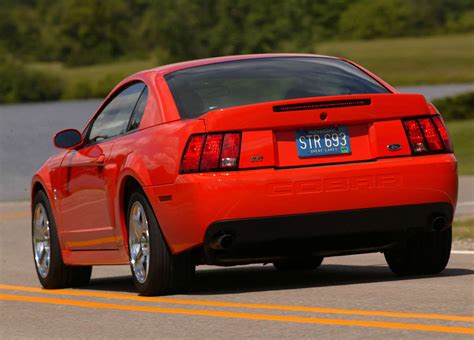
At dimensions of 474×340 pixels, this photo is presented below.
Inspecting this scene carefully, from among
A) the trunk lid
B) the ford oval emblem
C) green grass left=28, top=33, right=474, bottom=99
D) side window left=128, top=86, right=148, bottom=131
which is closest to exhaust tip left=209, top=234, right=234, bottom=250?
the trunk lid

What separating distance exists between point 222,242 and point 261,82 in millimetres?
1285

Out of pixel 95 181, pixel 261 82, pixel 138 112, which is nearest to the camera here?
pixel 261 82

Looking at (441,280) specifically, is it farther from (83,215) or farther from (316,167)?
(83,215)

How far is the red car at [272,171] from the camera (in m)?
A: 8.66

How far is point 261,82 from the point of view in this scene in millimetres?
9477

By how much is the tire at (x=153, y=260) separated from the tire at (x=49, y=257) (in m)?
1.72

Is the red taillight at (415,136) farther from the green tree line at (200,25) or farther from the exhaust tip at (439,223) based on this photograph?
the green tree line at (200,25)

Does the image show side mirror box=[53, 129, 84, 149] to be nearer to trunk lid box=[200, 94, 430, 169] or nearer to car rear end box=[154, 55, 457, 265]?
car rear end box=[154, 55, 457, 265]

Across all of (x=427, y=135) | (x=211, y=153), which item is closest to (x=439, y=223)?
(x=427, y=135)

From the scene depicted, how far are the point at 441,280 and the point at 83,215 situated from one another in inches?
106

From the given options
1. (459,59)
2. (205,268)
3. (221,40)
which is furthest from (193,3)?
(205,268)

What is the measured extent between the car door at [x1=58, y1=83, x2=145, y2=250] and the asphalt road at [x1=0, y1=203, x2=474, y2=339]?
1.37ft

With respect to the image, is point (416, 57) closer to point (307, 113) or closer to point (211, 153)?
point (307, 113)

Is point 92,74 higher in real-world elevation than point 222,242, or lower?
lower
